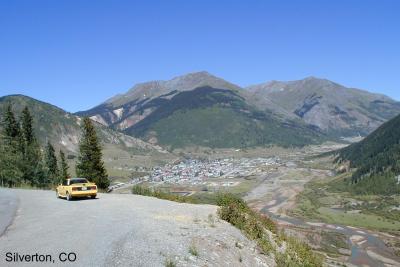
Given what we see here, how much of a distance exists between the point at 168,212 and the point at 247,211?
634 cm

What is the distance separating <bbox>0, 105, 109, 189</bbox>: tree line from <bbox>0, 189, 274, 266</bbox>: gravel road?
48.2m

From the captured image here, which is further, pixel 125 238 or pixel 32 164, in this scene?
pixel 32 164

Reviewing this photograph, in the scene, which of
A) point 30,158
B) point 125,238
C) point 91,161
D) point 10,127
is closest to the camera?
point 125,238

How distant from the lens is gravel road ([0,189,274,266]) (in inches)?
680

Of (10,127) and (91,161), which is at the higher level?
(10,127)

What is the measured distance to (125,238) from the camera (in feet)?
65.3

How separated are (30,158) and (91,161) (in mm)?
20982

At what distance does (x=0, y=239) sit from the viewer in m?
20.2

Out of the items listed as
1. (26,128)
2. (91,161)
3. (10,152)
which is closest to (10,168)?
(10,152)

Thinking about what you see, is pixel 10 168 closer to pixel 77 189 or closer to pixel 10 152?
pixel 10 152

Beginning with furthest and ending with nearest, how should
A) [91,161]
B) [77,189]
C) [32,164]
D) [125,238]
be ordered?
[32,164], [91,161], [77,189], [125,238]

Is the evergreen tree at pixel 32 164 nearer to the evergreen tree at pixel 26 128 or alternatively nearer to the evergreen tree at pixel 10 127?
the evergreen tree at pixel 26 128

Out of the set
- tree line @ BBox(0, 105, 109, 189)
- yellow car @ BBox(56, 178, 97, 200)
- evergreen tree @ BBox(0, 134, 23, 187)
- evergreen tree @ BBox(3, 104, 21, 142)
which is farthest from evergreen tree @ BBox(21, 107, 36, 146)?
yellow car @ BBox(56, 178, 97, 200)

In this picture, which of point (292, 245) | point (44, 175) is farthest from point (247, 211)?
point (44, 175)
